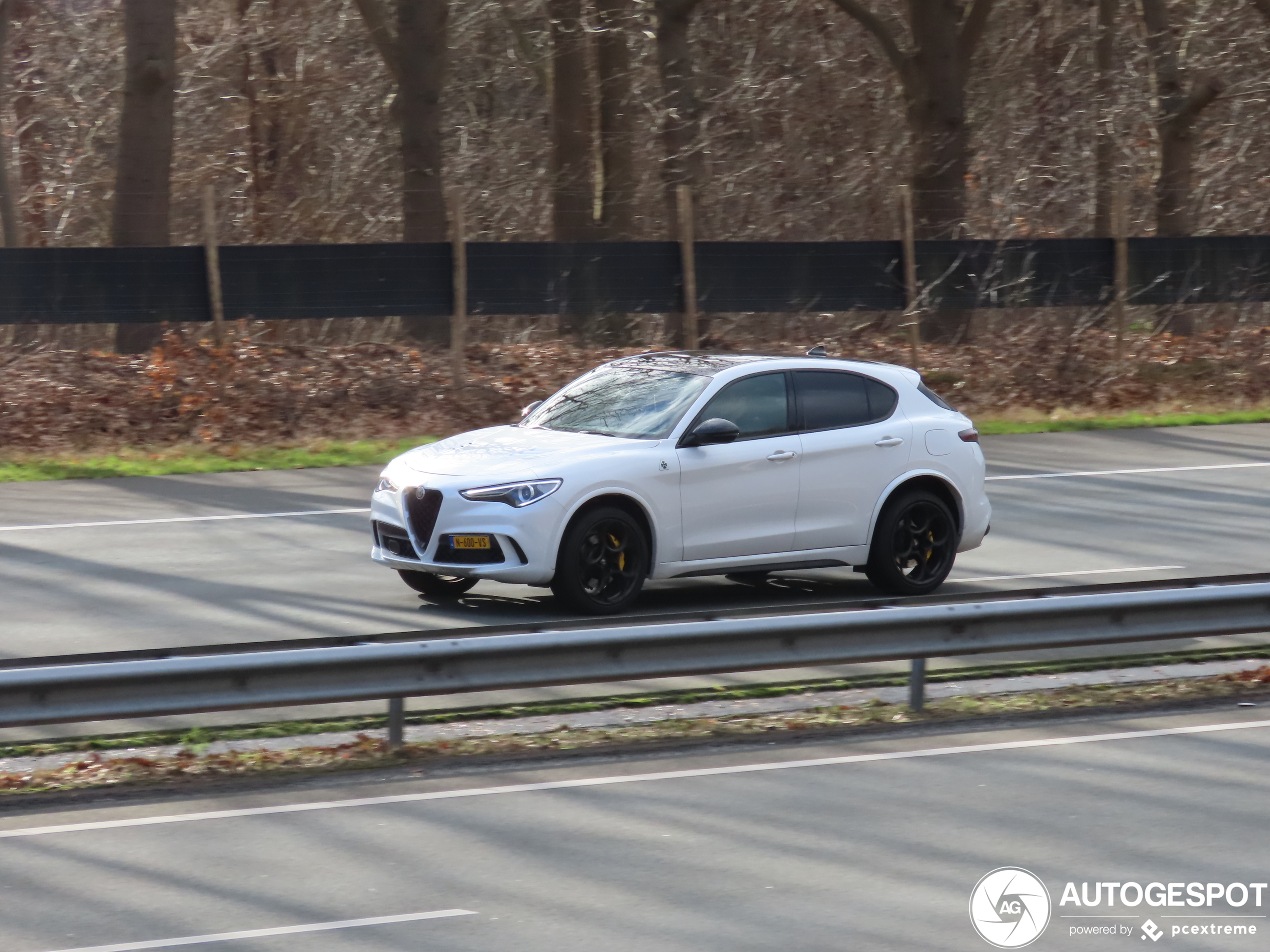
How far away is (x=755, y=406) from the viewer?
1107 cm

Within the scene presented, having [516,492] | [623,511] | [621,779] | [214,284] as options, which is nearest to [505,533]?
[516,492]

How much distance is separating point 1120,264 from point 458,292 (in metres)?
9.30

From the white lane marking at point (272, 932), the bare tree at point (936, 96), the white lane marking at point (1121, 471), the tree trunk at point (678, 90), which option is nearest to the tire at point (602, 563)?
the white lane marking at point (272, 932)

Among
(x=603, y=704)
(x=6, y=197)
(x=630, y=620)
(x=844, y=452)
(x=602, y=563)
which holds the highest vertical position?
(x=6, y=197)

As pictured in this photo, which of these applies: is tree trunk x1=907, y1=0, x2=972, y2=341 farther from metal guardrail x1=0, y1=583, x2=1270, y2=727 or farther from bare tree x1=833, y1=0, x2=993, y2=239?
metal guardrail x1=0, y1=583, x2=1270, y2=727

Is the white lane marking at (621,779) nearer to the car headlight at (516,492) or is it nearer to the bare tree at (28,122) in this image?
the car headlight at (516,492)

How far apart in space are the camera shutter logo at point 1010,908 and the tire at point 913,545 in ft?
17.2

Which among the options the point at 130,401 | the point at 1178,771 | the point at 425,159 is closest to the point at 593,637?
the point at 1178,771

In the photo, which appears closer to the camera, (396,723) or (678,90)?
(396,723)

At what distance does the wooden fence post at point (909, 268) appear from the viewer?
74.5 ft

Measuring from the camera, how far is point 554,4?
2728 centimetres

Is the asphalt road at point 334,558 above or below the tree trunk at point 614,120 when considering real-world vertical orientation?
below

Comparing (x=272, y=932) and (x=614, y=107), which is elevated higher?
(x=614, y=107)

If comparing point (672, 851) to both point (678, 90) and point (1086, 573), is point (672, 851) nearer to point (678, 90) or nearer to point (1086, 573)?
point (1086, 573)
